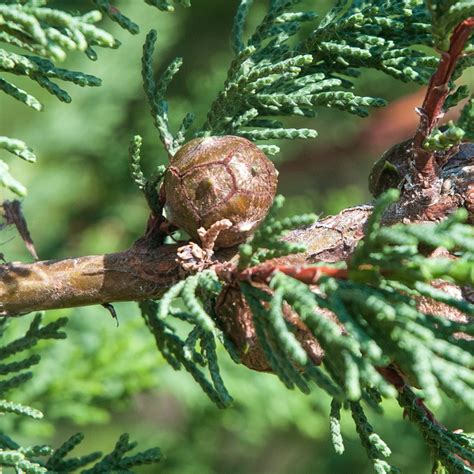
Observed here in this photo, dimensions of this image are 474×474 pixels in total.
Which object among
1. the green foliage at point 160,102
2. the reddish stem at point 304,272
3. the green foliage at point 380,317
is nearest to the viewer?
the green foliage at point 380,317

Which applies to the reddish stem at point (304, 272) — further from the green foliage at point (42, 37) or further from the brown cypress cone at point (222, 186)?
the green foliage at point (42, 37)

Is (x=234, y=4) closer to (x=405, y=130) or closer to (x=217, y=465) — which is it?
(x=405, y=130)

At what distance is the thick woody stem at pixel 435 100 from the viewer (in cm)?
138

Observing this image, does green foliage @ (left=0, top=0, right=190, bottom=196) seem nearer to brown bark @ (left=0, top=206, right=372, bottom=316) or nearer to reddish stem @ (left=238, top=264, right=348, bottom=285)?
brown bark @ (left=0, top=206, right=372, bottom=316)

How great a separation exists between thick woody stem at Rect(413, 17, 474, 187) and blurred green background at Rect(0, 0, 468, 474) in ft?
4.67

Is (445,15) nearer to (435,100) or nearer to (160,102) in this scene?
(435,100)

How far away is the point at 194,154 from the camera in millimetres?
1541

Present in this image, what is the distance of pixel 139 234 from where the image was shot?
371 cm

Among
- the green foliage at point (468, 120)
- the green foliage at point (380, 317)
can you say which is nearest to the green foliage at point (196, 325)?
the green foliage at point (380, 317)

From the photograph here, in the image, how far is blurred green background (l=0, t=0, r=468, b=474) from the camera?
9.07 feet

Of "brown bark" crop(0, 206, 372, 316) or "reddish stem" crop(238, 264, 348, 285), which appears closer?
"reddish stem" crop(238, 264, 348, 285)

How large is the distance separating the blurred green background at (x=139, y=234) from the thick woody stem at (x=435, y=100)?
56.0 inches

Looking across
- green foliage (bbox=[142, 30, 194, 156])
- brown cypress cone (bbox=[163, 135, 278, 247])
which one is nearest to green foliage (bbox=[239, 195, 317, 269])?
brown cypress cone (bbox=[163, 135, 278, 247])

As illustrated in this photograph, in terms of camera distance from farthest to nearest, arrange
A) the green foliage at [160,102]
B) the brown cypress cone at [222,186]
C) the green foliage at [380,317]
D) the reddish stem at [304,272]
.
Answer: the green foliage at [160,102]
the brown cypress cone at [222,186]
the reddish stem at [304,272]
the green foliage at [380,317]
